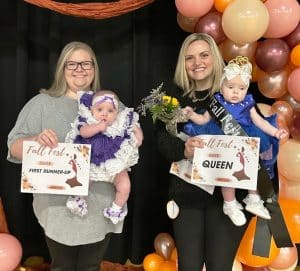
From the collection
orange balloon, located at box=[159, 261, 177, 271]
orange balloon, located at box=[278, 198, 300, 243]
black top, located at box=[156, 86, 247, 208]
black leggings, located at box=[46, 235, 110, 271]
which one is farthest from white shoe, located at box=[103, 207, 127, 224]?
orange balloon, located at box=[278, 198, 300, 243]

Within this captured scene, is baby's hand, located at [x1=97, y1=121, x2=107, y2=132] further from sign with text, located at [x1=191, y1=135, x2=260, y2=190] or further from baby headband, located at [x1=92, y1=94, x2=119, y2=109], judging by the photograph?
sign with text, located at [x1=191, y1=135, x2=260, y2=190]

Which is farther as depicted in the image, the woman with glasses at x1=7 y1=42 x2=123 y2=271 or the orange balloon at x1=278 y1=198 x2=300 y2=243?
the orange balloon at x1=278 y1=198 x2=300 y2=243

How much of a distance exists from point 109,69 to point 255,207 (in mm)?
1480

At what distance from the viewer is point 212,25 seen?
2352 millimetres

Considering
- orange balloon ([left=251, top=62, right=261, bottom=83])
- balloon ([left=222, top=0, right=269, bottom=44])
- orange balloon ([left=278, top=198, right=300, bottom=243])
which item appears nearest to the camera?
balloon ([left=222, top=0, right=269, bottom=44])

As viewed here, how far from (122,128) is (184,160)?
341 mm

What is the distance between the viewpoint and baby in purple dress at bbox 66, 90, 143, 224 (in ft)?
6.17

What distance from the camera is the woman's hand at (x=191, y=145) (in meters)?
1.92

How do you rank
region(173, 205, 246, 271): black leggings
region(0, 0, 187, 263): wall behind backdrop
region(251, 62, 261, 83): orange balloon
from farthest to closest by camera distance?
region(0, 0, 187, 263): wall behind backdrop < region(251, 62, 261, 83): orange balloon < region(173, 205, 246, 271): black leggings

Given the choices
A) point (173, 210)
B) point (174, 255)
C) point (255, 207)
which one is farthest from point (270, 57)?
point (174, 255)

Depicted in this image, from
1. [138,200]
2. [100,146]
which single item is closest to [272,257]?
[138,200]

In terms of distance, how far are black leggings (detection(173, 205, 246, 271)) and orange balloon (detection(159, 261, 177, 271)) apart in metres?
0.54

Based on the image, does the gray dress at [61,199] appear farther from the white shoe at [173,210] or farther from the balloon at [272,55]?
the balloon at [272,55]

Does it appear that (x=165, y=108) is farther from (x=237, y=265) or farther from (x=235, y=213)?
(x=237, y=265)
